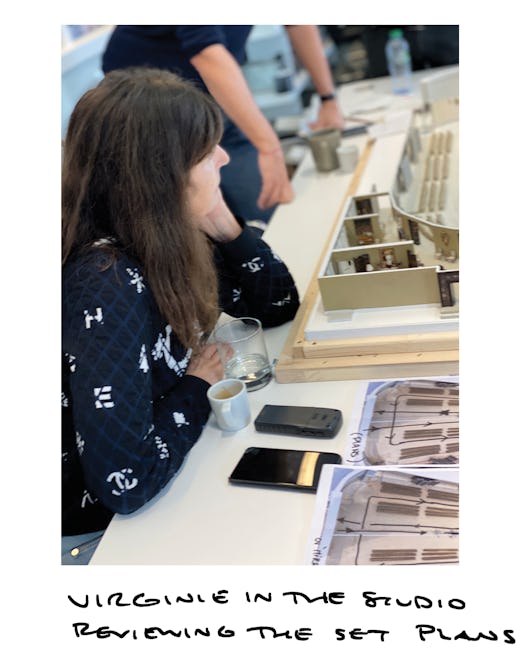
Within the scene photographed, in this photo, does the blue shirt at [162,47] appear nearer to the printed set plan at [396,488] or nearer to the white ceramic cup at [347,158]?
the white ceramic cup at [347,158]

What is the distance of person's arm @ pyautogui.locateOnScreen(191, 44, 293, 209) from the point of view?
1.98 m

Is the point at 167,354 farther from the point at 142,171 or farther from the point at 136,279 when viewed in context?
the point at 142,171

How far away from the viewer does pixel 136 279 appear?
3.77 feet

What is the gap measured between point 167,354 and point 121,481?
287 millimetres

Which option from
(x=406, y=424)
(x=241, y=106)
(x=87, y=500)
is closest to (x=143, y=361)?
(x=87, y=500)

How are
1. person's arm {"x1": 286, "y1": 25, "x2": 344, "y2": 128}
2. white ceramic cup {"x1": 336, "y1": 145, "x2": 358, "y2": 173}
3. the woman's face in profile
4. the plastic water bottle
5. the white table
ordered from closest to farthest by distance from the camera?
1. the white table
2. the woman's face in profile
3. white ceramic cup {"x1": 336, "y1": 145, "x2": 358, "y2": 173}
4. person's arm {"x1": 286, "y1": 25, "x2": 344, "y2": 128}
5. the plastic water bottle

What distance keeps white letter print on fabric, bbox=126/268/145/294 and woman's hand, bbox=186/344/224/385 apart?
216 millimetres

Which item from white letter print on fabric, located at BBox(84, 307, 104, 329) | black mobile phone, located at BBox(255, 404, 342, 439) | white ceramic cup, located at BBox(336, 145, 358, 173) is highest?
white letter print on fabric, located at BBox(84, 307, 104, 329)

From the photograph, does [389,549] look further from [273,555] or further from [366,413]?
[366,413]

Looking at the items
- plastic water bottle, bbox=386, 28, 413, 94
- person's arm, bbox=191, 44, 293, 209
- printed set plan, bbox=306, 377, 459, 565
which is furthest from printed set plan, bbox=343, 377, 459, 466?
plastic water bottle, bbox=386, 28, 413, 94

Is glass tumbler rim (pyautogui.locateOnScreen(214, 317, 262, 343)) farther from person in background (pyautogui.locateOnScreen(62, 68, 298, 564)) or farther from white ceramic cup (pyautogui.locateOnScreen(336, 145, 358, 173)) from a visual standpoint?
white ceramic cup (pyautogui.locateOnScreen(336, 145, 358, 173))

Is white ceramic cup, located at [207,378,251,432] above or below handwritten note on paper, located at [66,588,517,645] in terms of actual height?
above

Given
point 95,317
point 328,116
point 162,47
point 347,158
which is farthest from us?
point 328,116
